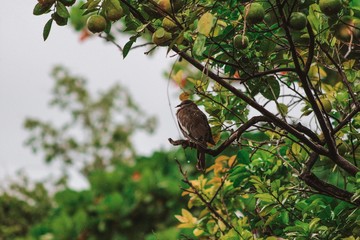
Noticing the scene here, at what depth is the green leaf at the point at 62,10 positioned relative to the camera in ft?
6.50

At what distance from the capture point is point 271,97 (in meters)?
2.29

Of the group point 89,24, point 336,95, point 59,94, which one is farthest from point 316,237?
point 59,94

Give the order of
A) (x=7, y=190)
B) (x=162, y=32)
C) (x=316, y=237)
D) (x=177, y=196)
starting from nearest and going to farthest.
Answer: (x=162, y=32) < (x=316, y=237) < (x=177, y=196) < (x=7, y=190)

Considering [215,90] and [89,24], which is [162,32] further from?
[215,90]

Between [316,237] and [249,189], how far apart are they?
0.60 m

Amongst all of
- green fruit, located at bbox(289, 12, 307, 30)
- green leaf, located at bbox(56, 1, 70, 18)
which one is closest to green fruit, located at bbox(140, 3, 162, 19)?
green leaf, located at bbox(56, 1, 70, 18)

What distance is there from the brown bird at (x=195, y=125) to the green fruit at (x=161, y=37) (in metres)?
0.38

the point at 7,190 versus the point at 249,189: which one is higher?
the point at 7,190

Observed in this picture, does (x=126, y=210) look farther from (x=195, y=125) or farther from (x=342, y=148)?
(x=342, y=148)

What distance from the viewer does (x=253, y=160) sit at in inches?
98.6

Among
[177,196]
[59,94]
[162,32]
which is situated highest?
[59,94]

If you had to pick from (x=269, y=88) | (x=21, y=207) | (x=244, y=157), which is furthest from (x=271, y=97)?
(x=21, y=207)

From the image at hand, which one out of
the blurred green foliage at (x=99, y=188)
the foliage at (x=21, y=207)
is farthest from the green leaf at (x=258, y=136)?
the foliage at (x=21, y=207)

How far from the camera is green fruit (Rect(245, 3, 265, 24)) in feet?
6.02
